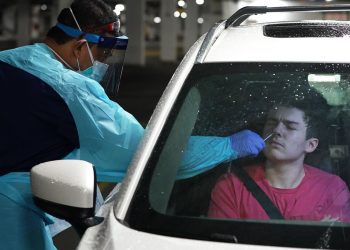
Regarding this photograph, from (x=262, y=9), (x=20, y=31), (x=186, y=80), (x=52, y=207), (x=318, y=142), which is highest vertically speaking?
(x=262, y=9)

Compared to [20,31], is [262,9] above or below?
above

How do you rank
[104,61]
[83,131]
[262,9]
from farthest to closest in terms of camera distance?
[104,61], [262,9], [83,131]

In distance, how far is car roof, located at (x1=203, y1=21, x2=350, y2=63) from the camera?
2.77 m

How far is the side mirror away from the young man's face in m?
0.68

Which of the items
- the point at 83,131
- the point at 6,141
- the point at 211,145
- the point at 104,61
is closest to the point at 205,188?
the point at 211,145

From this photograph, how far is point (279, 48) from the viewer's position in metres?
2.84

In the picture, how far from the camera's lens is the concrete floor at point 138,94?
579 centimetres

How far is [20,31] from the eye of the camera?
41625 millimetres

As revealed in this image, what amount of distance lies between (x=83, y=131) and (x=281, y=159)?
85cm

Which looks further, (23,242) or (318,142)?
(23,242)

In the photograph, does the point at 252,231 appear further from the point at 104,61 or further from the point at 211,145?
the point at 104,61

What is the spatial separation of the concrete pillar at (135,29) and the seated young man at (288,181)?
35.9 m

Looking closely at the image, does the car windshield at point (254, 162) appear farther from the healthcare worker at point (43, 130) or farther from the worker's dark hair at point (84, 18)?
the worker's dark hair at point (84, 18)

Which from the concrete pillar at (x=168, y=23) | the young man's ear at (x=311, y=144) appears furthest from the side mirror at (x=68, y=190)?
the concrete pillar at (x=168, y=23)
